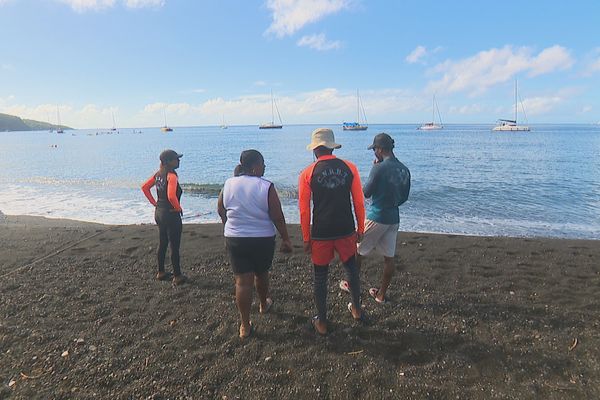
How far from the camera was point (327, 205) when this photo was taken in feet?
12.1

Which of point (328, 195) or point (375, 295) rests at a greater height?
point (328, 195)

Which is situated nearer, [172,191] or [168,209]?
[172,191]

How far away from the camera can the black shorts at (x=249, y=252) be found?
3.71m

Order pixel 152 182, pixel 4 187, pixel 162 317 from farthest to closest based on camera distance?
pixel 4 187 → pixel 152 182 → pixel 162 317

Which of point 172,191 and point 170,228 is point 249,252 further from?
point 170,228

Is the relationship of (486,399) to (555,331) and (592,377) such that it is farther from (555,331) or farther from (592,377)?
(555,331)

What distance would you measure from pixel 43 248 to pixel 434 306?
7735 mm

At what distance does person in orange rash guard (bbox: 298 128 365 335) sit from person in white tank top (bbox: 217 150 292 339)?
0.29m

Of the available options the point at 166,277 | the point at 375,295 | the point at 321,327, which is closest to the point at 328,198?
the point at 321,327

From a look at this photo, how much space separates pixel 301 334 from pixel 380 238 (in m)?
1.55

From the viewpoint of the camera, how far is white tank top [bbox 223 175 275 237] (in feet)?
11.9

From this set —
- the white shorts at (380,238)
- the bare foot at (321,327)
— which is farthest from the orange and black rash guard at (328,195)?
the bare foot at (321,327)

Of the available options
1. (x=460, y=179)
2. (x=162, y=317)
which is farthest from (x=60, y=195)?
(x=460, y=179)

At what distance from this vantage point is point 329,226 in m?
3.72
